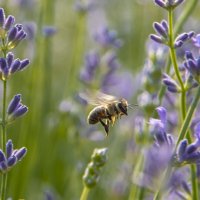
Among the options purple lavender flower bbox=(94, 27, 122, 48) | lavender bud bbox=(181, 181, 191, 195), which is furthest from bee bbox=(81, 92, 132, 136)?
purple lavender flower bbox=(94, 27, 122, 48)

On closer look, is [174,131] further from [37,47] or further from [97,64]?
[37,47]

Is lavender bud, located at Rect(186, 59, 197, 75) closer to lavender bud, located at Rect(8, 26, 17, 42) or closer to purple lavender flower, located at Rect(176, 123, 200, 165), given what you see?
purple lavender flower, located at Rect(176, 123, 200, 165)

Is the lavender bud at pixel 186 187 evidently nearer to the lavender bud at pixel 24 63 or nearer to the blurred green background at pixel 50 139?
the lavender bud at pixel 24 63

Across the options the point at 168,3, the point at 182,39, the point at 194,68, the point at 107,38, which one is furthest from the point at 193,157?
the point at 107,38

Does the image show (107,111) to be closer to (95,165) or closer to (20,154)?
(95,165)

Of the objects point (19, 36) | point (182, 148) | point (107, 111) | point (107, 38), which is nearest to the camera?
point (182, 148)

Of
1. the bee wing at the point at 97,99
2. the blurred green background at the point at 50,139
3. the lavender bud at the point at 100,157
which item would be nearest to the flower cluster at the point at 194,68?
the lavender bud at the point at 100,157
